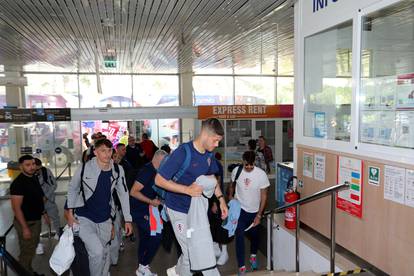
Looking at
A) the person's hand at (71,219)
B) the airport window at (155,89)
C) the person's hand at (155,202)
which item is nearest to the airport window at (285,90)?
the airport window at (155,89)

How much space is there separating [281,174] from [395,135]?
4.06 meters

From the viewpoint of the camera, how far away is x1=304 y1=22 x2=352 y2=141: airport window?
11.7 feet

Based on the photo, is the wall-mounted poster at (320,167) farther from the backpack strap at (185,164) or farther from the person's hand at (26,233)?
the person's hand at (26,233)

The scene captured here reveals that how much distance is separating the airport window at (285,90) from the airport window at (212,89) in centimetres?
207

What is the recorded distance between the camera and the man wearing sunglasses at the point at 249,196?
4516mm

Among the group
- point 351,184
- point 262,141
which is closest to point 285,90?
point 262,141

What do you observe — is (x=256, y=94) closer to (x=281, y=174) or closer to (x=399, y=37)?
(x=281, y=174)

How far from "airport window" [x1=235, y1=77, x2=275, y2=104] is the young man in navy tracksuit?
11.7 m

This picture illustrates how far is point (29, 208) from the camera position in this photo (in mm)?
4270

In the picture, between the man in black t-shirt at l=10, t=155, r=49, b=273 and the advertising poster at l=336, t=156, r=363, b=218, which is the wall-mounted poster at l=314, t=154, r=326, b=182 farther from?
the man in black t-shirt at l=10, t=155, r=49, b=273

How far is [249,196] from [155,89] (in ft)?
32.6

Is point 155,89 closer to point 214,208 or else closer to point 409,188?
point 214,208

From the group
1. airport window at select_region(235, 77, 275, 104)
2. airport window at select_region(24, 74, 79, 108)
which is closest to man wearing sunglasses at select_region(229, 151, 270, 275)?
airport window at select_region(235, 77, 275, 104)

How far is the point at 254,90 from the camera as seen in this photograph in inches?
575
